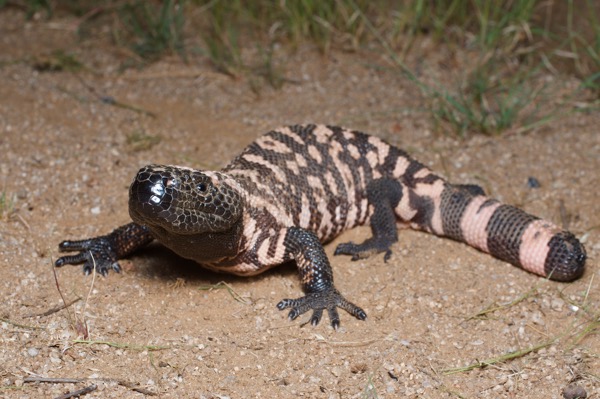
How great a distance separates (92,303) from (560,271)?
2.01m

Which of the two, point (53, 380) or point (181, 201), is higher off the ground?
point (181, 201)

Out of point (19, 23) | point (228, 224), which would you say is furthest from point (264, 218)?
point (19, 23)

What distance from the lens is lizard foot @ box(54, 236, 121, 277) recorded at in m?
3.17

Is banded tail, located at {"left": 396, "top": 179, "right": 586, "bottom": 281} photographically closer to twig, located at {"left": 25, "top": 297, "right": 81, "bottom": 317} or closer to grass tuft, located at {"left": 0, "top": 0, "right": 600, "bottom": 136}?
grass tuft, located at {"left": 0, "top": 0, "right": 600, "bottom": 136}

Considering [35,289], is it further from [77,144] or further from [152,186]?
[77,144]

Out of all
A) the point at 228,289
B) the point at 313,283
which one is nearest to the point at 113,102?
the point at 228,289

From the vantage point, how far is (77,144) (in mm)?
4105

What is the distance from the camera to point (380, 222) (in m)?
3.63

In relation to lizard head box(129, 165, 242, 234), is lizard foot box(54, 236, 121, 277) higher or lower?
lower

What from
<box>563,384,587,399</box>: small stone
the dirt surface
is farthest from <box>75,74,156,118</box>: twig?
<box>563,384,587,399</box>: small stone

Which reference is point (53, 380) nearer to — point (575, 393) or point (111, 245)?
point (111, 245)

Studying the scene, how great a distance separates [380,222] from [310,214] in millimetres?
402

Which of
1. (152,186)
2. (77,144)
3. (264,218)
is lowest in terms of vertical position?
(77,144)

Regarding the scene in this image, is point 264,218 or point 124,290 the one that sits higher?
point 264,218
